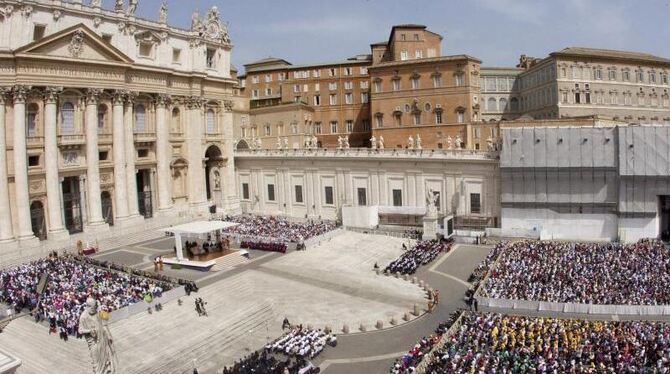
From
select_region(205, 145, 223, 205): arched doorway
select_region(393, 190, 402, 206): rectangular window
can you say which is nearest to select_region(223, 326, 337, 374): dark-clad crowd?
select_region(393, 190, 402, 206): rectangular window

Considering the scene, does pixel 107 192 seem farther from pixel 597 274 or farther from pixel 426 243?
pixel 597 274

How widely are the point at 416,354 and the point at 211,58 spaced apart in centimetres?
4256

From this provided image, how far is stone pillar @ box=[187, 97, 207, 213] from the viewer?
5406cm

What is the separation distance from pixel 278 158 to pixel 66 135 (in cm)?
A: 2065

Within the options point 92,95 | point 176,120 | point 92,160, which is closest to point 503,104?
point 176,120

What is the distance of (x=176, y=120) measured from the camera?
53719mm

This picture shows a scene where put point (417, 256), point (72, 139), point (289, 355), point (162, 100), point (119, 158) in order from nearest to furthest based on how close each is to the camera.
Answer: point (289, 355) → point (417, 256) → point (72, 139) → point (119, 158) → point (162, 100)

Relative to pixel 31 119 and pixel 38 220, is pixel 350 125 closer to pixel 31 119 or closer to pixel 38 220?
pixel 31 119

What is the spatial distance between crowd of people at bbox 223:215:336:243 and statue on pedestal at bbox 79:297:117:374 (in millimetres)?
27482

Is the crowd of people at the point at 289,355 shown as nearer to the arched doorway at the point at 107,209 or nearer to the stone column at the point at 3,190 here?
the stone column at the point at 3,190

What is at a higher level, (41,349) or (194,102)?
(194,102)

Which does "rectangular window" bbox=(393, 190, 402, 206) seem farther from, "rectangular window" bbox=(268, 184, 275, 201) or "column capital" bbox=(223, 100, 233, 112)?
"column capital" bbox=(223, 100, 233, 112)

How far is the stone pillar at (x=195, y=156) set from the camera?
54062 millimetres

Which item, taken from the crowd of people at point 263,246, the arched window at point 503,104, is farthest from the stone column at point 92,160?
the arched window at point 503,104
